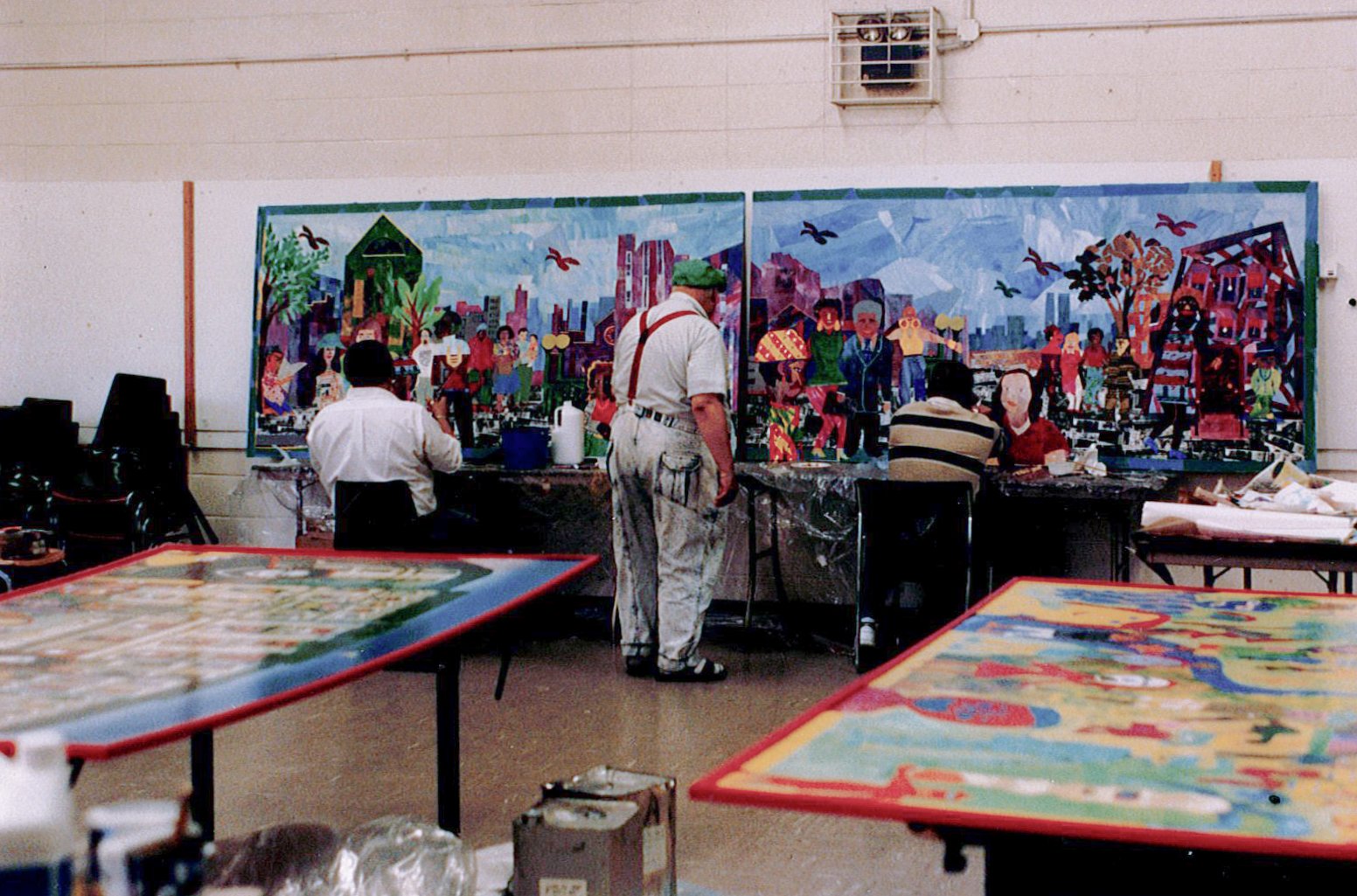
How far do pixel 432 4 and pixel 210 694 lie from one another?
5.41 meters

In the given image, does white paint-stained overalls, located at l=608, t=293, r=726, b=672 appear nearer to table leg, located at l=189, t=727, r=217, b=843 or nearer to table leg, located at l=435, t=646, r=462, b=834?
table leg, located at l=435, t=646, r=462, b=834

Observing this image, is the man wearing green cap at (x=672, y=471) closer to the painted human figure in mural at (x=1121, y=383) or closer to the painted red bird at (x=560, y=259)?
the painted red bird at (x=560, y=259)

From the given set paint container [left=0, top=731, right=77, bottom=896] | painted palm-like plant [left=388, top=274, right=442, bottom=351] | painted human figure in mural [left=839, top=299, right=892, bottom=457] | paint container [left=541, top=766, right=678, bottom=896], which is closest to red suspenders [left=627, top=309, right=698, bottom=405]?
painted human figure in mural [left=839, top=299, right=892, bottom=457]

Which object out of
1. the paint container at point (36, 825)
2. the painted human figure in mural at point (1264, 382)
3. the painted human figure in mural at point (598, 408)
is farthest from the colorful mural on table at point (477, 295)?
the paint container at point (36, 825)

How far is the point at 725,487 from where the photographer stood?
16.6 ft

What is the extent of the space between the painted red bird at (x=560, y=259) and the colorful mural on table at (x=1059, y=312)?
86 cm

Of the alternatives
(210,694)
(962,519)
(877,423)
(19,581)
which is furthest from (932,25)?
(210,694)

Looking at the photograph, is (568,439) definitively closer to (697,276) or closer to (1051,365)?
(697,276)

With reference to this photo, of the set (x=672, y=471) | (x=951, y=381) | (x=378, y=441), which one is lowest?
(x=672, y=471)

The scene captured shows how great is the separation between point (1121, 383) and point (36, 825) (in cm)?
562

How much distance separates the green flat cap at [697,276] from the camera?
5.21 metres

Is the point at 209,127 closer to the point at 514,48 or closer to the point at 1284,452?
the point at 514,48

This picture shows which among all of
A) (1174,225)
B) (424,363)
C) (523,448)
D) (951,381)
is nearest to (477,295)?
(424,363)

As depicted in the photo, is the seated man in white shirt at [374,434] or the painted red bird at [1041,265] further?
the painted red bird at [1041,265]
